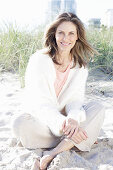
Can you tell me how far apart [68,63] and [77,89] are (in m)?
0.22

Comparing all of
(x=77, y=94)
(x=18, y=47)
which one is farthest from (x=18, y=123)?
(x=18, y=47)

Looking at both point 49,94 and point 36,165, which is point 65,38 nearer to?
point 49,94

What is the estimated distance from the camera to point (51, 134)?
6.00 ft

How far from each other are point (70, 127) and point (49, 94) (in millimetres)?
324

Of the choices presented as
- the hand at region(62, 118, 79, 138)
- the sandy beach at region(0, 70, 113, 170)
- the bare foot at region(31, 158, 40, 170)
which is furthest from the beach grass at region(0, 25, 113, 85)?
the bare foot at region(31, 158, 40, 170)

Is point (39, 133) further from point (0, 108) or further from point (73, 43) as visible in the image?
point (0, 108)

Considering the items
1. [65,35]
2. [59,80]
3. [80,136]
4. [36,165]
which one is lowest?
[36,165]

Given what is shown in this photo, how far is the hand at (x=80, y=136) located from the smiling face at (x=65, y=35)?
64 cm

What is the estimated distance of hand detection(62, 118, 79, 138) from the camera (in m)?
1.63

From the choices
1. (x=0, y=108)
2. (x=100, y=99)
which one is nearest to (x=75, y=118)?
(x=0, y=108)

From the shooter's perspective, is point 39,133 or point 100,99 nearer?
point 39,133

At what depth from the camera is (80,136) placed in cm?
167

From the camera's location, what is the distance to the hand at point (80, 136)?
1660 millimetres

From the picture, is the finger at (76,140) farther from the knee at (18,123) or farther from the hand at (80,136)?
the knee at (18,123)
